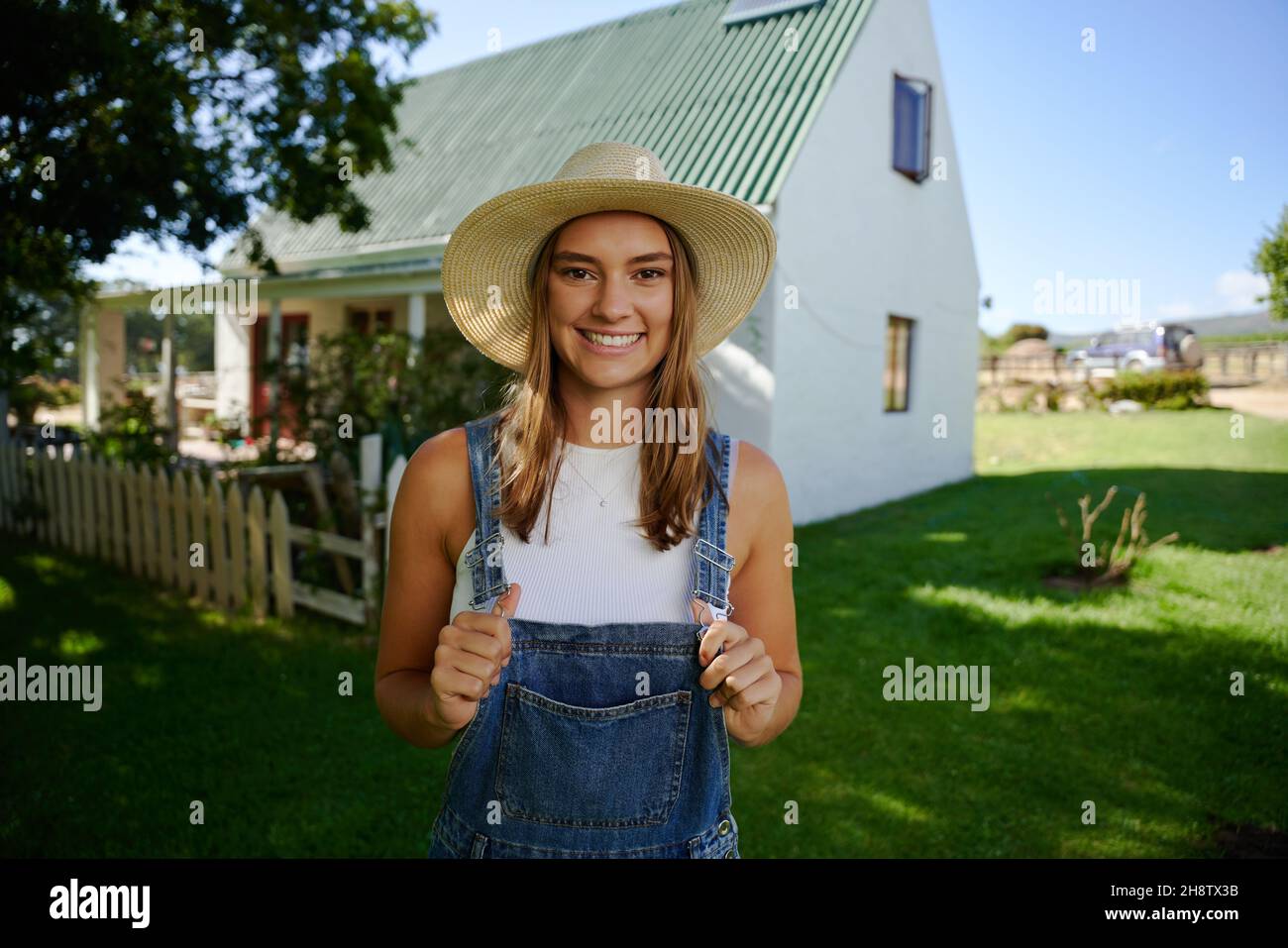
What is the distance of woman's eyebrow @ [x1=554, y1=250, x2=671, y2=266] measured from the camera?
5.86 feet

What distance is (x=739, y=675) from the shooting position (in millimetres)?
1523

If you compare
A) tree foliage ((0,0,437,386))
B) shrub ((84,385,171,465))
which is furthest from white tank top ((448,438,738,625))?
shrub ((84,385,171,465))

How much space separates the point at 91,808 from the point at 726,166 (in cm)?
855

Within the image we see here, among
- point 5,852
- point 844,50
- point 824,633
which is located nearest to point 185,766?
point 5,852

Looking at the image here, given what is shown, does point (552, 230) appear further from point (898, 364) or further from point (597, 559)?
point (898, 364)

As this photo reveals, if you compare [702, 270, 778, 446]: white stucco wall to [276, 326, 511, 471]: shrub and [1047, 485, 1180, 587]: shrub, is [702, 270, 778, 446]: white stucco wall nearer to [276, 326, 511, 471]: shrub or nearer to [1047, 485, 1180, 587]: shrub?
[276, 326, 511, 471]: shrub

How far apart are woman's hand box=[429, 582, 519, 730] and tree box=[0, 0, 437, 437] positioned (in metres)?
4.06

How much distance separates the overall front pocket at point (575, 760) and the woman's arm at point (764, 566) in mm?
264

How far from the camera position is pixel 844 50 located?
33.8 feet

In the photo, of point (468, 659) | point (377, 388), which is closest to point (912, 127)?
point (377, 388)

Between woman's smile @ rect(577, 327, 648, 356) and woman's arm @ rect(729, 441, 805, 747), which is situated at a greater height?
woman's smile @ rect(577, 327, 648, 356)

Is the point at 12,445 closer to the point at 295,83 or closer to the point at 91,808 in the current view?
the point at 295,83

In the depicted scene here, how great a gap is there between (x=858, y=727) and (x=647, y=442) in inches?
141
